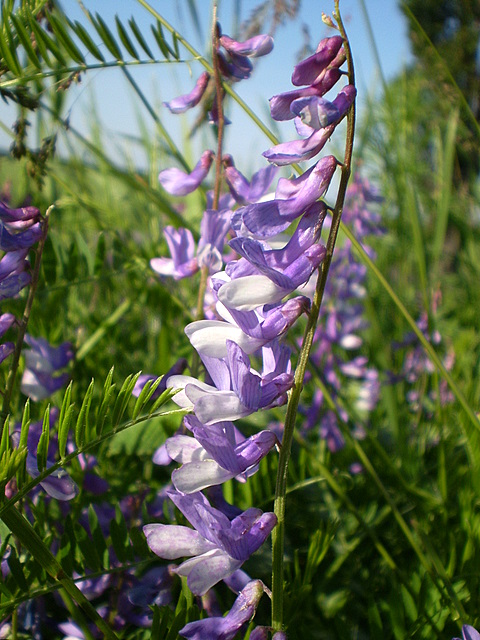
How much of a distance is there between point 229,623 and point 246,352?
22 centimetres

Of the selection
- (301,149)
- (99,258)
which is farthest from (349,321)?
(301,149)

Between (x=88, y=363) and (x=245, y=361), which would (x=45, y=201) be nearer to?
(x=88, y=363)

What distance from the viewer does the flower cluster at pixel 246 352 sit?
463mm

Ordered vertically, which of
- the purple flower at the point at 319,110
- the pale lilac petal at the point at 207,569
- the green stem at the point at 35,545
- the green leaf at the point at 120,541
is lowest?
the green leaf at the point at 120,541

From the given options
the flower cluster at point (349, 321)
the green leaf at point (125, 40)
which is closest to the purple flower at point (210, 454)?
the green leaf at point (125, 40)

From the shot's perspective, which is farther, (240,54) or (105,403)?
(240,54)

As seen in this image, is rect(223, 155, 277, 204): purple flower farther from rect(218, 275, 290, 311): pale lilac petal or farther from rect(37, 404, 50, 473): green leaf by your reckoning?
rect(37, 404, 50, 473): green leaf

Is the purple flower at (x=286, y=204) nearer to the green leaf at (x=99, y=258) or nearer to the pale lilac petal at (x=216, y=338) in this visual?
the pale lilac petal at (x=216, y=338)

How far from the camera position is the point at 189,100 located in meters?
0.81

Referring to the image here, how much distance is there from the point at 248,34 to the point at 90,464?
67 cm

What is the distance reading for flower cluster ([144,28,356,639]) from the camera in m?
0.46

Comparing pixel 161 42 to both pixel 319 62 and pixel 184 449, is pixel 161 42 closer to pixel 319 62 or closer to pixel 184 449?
pixel 319 62

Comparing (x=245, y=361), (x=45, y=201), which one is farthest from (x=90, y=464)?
(x=45, y=201)

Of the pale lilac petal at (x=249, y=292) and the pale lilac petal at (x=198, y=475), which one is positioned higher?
the pale lilac petal at (x=249, y=292)
